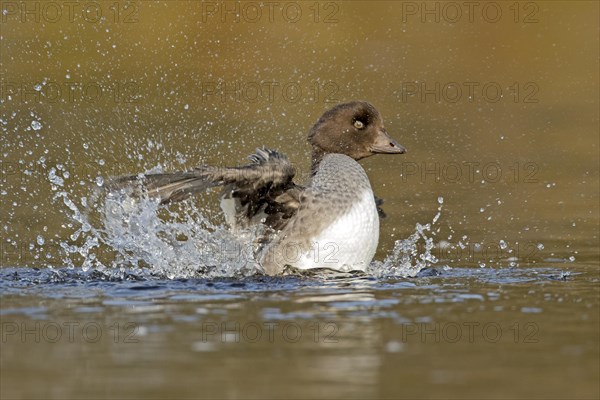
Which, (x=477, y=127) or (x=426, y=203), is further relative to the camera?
(x=477, y=127)

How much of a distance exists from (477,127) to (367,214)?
7474mm

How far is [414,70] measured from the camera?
59.6ft

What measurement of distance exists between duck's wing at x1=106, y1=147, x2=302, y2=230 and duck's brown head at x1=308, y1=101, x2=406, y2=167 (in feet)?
2.22

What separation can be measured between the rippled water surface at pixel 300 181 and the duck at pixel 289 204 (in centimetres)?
15

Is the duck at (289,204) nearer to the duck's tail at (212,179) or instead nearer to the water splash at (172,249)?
the duck's tail at (212,179)

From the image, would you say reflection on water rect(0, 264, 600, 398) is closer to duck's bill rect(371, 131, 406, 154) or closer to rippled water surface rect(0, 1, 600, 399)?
rippled water surface rect(0, 1, 600, 399)

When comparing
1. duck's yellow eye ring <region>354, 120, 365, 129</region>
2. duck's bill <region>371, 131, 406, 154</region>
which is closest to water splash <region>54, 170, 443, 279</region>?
duck's bill <region>371, 131, 406, 154</region>

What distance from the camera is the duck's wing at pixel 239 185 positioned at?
785 cm

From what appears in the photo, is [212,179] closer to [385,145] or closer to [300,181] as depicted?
[385,145]

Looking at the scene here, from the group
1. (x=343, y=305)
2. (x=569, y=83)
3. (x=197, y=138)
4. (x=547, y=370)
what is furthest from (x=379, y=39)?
(x=547, y=370)

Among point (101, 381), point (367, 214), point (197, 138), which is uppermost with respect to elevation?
point (197, 138)

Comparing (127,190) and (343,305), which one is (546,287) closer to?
(343,305)

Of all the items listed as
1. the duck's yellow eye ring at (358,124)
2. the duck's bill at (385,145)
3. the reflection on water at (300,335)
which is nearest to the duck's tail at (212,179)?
the reflection on water at (300,335)

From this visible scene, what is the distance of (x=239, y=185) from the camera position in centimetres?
796
